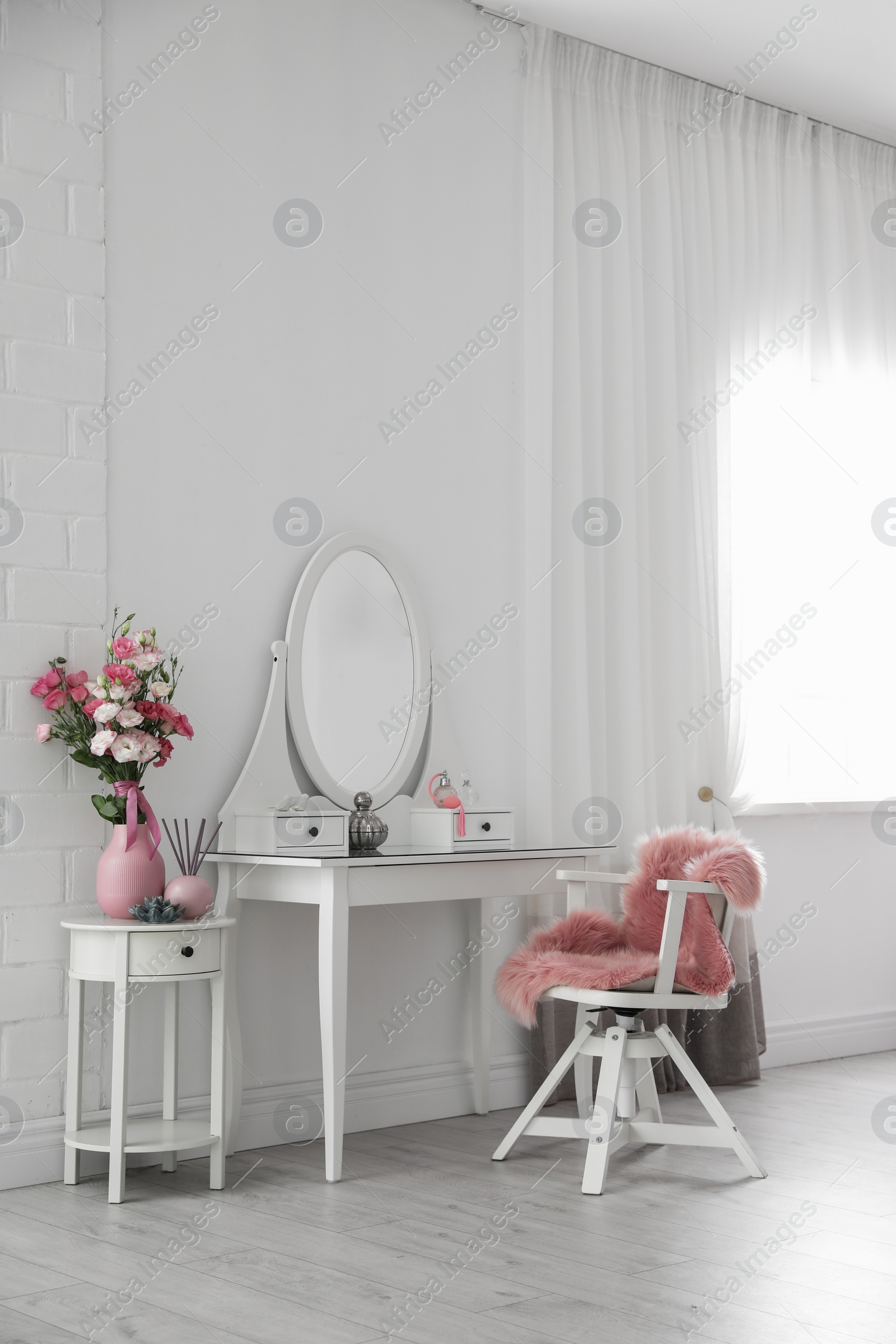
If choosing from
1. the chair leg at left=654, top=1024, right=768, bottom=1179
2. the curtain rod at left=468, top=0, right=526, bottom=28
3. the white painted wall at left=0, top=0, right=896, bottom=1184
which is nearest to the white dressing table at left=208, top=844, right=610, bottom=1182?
the white painted wall at left=0, top=0, right=896, bottom=1184

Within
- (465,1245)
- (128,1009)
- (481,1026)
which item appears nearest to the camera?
(465,1245)

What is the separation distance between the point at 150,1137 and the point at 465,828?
1088 mm

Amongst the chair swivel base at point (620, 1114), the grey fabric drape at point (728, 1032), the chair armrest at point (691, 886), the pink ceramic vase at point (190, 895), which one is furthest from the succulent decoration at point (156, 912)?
the grey fabric drape at point (728, 1032)

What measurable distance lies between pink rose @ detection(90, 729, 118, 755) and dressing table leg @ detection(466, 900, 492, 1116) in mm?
1315

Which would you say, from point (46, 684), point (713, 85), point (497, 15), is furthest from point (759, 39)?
point (46, 684)

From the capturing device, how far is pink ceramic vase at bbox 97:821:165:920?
3.08 m

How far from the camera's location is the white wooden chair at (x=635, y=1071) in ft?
10.1

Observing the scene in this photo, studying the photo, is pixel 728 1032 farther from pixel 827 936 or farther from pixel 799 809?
pixel 799 809

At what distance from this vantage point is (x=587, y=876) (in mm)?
3553

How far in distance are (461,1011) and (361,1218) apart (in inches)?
45.6

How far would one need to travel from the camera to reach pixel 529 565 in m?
4.17

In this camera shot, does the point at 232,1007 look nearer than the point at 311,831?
No

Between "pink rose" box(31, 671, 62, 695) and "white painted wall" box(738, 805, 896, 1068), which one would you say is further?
"white painted wall" box(738, 805, 896, 1068)

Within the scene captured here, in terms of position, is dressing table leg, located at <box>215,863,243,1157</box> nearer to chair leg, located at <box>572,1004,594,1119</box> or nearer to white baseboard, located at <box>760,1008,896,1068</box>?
chair leg, located at <box>572,1004,594,1119</box>
